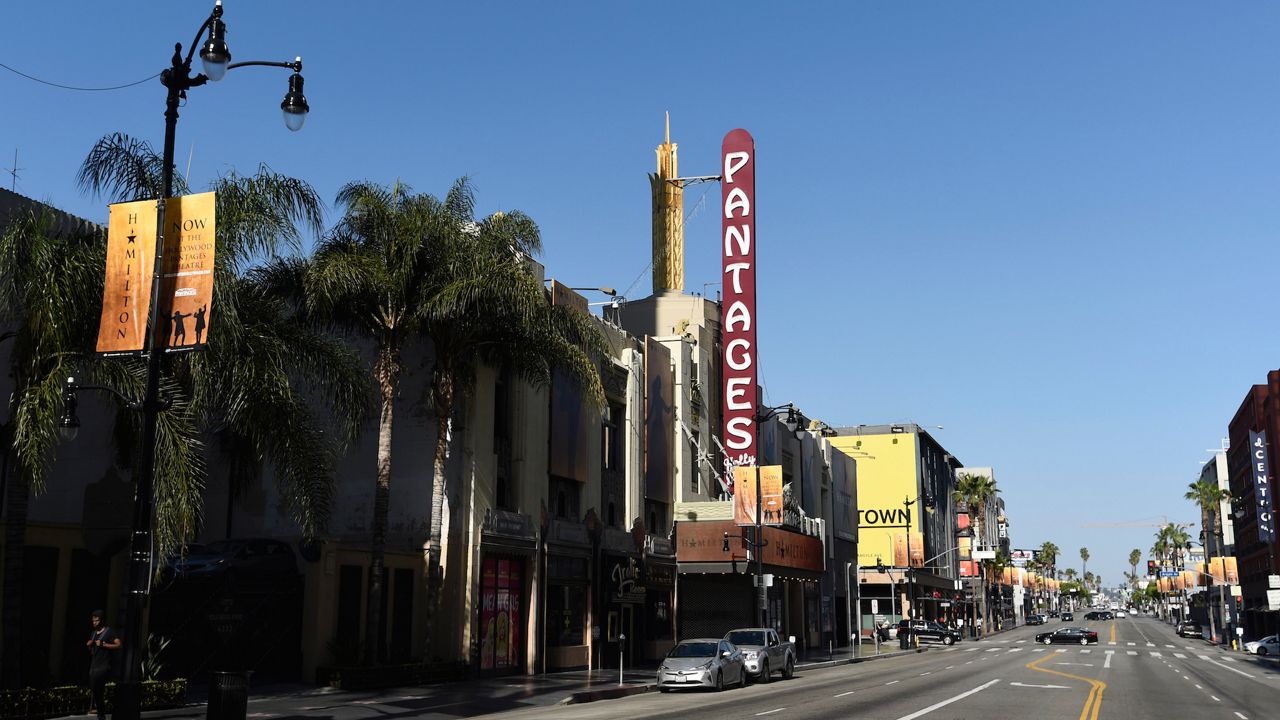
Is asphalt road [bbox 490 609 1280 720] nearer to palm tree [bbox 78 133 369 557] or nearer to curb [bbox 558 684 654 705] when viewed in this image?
curb [bbox 558 684 654 705]

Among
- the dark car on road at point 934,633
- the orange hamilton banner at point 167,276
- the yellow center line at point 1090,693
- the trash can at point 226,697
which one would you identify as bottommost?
the dark car on road at point 934,633

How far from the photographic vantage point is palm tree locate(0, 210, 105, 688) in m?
19.0

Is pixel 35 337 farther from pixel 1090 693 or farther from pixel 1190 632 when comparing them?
pixel 1190 632

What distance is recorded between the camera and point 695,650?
103 feet

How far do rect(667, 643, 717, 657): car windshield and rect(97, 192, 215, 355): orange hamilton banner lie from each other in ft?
63.5

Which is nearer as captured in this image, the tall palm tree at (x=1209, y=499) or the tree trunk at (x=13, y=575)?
the tree trunk at (x=13, y=575)

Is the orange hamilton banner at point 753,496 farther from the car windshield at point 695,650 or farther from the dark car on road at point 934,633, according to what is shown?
the dark car on road at point 934,633

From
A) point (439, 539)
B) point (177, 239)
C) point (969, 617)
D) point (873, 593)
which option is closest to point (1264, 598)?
point (873, 593)

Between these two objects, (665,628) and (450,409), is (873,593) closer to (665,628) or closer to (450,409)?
(665,628)

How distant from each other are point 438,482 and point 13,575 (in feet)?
43.7

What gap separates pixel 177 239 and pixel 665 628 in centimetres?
3530

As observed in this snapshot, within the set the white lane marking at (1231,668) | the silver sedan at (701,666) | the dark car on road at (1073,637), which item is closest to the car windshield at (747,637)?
the silver sedan at (701,666)

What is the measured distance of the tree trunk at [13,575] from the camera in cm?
1973

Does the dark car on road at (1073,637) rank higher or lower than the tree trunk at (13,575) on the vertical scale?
lower
